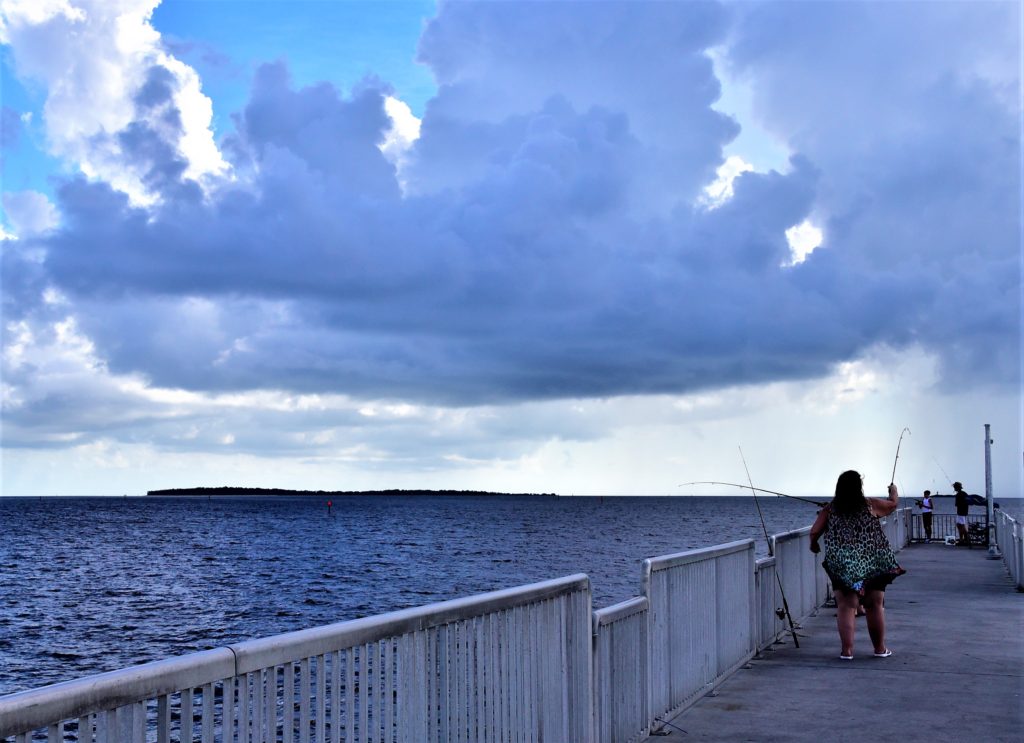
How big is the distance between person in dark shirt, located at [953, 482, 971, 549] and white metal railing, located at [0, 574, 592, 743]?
25.2 metres

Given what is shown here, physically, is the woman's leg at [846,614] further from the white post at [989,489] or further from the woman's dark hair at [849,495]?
the white post at [989,489]

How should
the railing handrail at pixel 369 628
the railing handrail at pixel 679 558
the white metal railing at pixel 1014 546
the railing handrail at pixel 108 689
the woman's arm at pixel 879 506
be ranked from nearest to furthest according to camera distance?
the railing handrail at pixel 108 689 < the railing handrail at pixel 369 628 < the railing handrail at pixel 679 558 < the woman's arm at pixel 879 506 < the white metal railing at pixel 1014 546

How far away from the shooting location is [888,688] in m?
9.15

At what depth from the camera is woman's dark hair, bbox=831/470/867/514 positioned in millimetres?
10289

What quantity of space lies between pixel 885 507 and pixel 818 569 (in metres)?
4.46

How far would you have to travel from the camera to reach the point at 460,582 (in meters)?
52.1

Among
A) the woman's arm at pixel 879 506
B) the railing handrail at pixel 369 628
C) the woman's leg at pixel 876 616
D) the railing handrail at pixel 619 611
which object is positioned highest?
the woman's arm at pixel 879 506

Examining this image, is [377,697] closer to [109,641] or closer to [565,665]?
[565,665]

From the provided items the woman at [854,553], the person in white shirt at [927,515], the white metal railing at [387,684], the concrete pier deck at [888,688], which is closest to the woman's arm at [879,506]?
the woman at [854,553]

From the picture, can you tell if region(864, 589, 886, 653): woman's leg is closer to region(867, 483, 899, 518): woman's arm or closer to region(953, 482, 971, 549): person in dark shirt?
region(867, 483, 899, 518): woman's arm

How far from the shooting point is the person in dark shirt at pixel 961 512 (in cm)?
2902

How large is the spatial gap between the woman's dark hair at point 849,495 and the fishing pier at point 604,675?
0.88 metres

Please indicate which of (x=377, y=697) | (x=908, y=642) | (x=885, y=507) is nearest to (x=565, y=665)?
(x=377, y=697)

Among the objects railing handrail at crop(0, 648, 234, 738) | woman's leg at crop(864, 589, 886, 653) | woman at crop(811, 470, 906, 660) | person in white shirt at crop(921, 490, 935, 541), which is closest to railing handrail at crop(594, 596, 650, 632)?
railing handrail at crop(0, 648, 234, 738)
